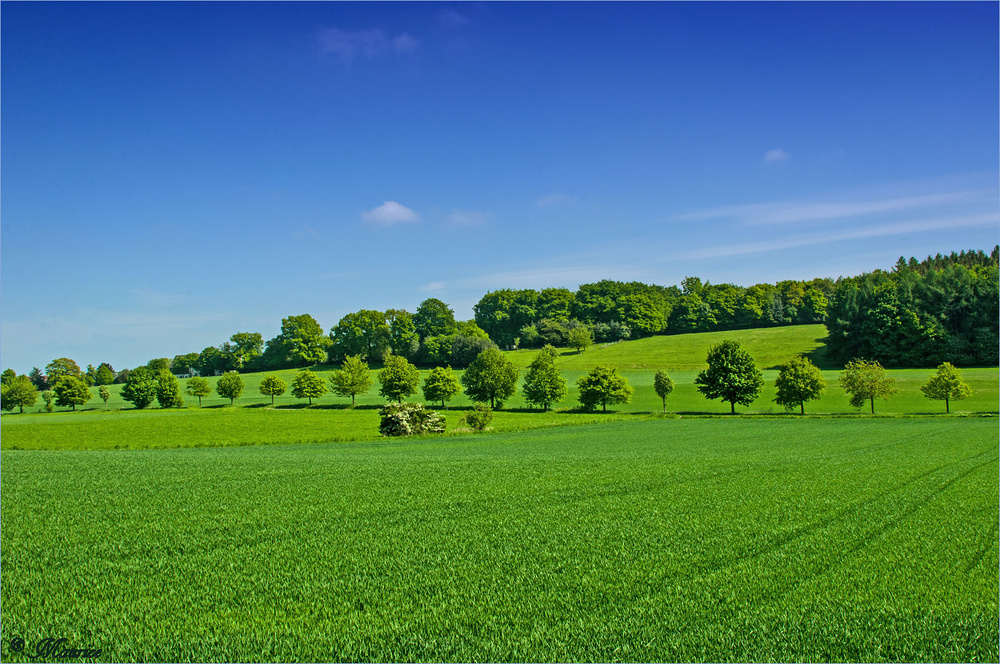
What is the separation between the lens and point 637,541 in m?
10.8

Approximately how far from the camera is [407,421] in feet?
152

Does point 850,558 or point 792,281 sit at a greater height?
point 792,281

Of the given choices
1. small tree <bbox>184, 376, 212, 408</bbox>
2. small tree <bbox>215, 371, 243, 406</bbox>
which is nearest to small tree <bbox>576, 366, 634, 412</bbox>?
small tree <bbox>215, 371, 243, 406</bbox>

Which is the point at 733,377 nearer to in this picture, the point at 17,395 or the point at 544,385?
the point at 544,385

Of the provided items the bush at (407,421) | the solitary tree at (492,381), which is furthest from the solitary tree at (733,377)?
the bush at (407,421)

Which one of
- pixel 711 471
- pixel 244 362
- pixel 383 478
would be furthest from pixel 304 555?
pixel 244 362

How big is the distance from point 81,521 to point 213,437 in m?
36.4

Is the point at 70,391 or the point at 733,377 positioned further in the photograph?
the point at 70,391

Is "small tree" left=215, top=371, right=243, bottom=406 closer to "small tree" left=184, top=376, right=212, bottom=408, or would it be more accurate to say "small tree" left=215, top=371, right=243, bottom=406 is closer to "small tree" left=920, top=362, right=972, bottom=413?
"small tree" left=184, top=376, right=212, bottom=408

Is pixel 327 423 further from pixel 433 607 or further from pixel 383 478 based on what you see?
pixel 433 607

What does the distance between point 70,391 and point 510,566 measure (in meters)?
93.1

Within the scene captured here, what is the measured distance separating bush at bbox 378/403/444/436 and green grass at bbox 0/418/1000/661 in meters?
27.4

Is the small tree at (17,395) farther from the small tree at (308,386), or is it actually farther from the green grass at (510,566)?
the green grass at (510,566)

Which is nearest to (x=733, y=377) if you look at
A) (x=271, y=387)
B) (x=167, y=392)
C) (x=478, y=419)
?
(x=478, y=419)
